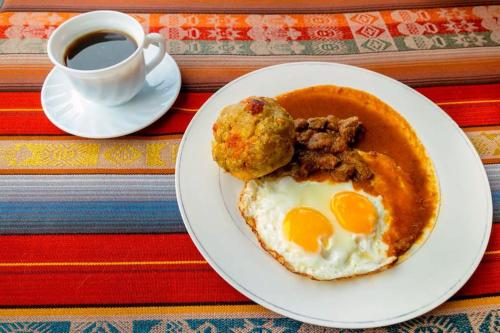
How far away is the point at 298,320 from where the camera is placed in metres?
1.44

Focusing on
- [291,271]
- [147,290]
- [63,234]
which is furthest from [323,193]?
[63,234]

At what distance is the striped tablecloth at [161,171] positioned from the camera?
1513mm

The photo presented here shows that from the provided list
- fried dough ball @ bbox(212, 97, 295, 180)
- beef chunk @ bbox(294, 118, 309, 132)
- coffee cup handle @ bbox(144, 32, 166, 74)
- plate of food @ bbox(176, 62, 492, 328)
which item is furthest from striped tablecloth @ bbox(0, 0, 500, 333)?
beef chunk @ bbox(294, 118, 309, 132)

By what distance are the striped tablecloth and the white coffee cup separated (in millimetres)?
204

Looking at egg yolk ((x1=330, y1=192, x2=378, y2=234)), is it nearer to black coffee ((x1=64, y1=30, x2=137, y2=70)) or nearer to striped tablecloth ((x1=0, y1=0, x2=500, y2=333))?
striped tablecloth ((x1=0, y1=0, x2=500, y2=333))

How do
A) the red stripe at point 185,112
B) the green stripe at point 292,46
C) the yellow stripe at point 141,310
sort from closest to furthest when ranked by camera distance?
the yellow stripe at point 141,310
the red stripe at point 185,112
the green stripe at point 292,46

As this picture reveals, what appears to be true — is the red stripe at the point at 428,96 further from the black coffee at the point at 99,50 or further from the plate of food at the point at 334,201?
the black coffee at the point at 99,50

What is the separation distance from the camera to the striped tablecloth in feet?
4.96

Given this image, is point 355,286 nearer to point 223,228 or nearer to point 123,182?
point 223,228

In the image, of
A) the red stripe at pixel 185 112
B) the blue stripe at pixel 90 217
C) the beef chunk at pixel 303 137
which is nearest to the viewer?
the blue stripe at pixel 90 217

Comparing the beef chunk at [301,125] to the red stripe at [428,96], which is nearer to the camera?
the beef chunk at [301,125]

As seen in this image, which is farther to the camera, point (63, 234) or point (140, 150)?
point (140, 150)

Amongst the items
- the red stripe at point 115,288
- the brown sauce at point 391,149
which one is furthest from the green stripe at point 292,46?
the red stripe at point 115,288

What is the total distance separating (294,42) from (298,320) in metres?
1.58
